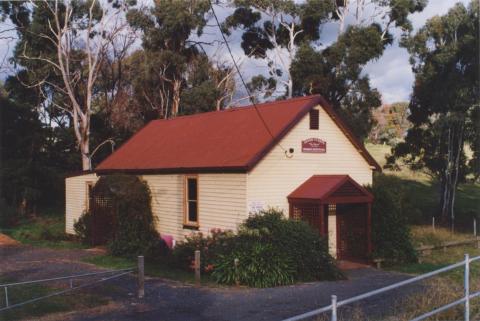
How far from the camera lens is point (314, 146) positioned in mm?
18078

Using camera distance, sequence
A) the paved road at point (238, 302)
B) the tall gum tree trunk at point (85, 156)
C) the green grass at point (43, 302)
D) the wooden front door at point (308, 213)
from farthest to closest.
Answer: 1. the tall gum tree trunk at point (85, 156)
2. the wooden front door at point (308, 213)
3. the green grass at point (43, 302)
4. the paved road at point (238, 302)

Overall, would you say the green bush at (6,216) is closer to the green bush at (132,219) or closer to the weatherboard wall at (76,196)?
the weatherboard wall at (76,196)

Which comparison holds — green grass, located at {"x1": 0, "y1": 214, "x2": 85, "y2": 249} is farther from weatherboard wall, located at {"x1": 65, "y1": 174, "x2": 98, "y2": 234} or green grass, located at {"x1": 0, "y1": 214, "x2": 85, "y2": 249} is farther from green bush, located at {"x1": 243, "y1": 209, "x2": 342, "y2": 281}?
green bush, located at {"x1": 243, "y1": 209, "x2": 342, "y2": 281}

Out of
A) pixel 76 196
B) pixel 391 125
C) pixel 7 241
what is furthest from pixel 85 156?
pixel 391 125

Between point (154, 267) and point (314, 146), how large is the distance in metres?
6.22

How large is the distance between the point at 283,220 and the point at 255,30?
26432 mm

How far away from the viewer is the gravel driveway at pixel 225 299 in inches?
415

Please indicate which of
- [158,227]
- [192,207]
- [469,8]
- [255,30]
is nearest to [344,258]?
[192,207]

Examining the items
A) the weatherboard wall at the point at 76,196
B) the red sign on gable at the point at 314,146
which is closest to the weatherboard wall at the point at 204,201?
the red sign on gable at the point at 314,146

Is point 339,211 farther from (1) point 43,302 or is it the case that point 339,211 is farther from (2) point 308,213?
(1) point 43,302

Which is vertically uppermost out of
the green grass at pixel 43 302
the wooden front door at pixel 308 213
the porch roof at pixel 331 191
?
the porch roof at pixel 331 191

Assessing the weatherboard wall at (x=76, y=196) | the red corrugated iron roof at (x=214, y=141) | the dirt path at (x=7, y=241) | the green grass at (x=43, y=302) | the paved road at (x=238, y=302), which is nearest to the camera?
the paved road at (x=238, y=302)

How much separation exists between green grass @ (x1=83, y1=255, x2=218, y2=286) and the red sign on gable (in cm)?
520

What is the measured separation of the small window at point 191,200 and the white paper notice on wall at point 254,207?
2.82m
